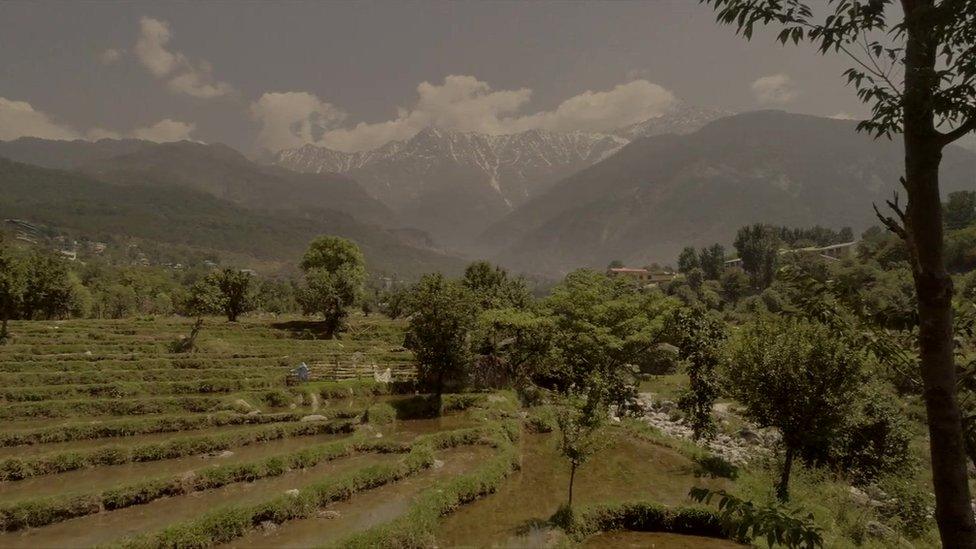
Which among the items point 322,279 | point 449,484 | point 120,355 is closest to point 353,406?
point 449,484

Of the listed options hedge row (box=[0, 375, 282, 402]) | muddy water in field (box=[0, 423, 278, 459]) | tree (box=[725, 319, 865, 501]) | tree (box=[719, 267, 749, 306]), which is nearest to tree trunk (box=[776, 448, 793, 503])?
tree (box=[725, 319, 865, 501])

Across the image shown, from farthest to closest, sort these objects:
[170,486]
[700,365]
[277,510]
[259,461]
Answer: [700,365] < [259,461] < [170,486] < [277,510]

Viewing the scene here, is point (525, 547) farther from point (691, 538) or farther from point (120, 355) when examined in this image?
point (120, 355)

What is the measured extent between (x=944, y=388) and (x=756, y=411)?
22.3 metres

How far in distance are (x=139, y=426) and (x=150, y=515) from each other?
1339cm

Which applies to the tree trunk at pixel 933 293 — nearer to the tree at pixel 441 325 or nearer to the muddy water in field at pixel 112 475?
the muddy water in field at pixel 112 475

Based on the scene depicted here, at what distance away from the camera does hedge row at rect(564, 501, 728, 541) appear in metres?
22.3

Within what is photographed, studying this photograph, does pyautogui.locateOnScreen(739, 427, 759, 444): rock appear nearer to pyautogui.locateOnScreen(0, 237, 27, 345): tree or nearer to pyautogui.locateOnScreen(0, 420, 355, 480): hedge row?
pyautogui.locateOnScreen(0, 420, 355, 480): hedge row

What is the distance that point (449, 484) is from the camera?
24.5 meters

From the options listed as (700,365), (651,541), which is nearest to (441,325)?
(700,365)

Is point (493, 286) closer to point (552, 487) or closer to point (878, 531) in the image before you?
point (552, 487)

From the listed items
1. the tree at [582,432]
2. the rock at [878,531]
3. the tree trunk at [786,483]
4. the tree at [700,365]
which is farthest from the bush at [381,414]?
the rock at [878,531]

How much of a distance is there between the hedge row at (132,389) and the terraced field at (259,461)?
0.11m

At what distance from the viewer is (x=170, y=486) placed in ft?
76.7
